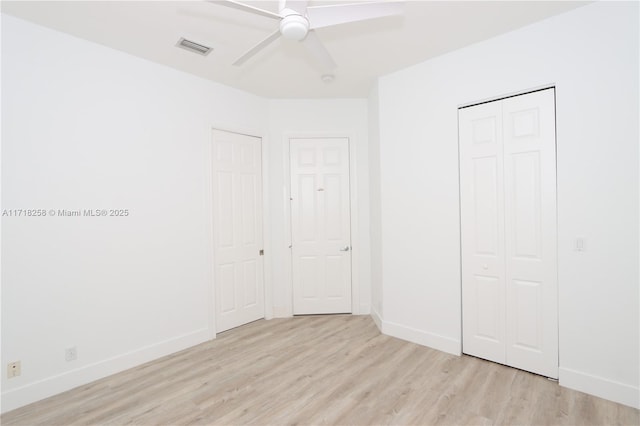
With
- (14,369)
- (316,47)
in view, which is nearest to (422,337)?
(316,47)

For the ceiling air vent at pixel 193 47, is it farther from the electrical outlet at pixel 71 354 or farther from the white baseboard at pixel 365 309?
the white baseboard at pixel 365 309

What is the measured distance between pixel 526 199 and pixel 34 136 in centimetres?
393

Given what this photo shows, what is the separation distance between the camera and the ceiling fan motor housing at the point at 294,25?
5.79 ft

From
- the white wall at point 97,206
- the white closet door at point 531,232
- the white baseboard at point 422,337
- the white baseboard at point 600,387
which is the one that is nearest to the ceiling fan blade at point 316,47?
the white closet door at point 531,232

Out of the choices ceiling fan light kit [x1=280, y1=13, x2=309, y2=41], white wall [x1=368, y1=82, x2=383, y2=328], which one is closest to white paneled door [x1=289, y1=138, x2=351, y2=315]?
white wall [x1=368, y1=82, x2=383, y2=328]

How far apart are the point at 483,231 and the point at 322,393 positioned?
197 centimetres

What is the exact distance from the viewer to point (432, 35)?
2.75m

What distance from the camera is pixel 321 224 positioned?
4.27 m

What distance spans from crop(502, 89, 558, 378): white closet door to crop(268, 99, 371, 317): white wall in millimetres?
1801

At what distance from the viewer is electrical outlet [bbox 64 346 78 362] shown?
2.57 meters

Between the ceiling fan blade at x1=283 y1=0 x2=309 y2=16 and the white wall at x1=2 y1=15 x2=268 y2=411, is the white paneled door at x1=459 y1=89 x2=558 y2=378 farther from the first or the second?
the white wall at x1=2 y1=15 x2=268 y2=411

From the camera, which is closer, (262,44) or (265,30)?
(262,44)

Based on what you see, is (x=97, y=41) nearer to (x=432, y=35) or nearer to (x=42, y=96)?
(x=42, y=96)

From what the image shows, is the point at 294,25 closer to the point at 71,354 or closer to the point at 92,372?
the point at 71,354
